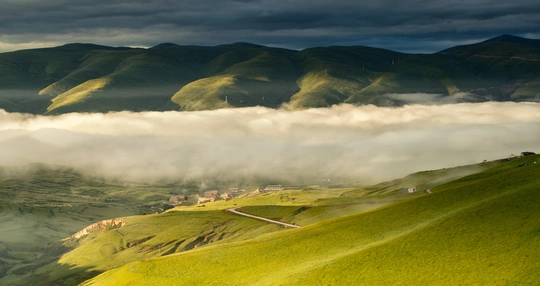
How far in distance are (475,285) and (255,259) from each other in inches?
2353

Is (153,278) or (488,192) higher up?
(488,192)

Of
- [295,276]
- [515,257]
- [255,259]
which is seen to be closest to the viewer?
[515,257]

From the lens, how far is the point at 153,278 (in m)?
137

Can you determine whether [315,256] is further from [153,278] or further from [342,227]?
[153,278]

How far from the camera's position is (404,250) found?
106312 millimetres

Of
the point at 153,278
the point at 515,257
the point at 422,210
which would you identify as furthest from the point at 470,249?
the point at 153,278

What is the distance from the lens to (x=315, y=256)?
125m

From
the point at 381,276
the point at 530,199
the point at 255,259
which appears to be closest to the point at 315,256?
the point at 255,259

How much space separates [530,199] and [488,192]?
24.5 m

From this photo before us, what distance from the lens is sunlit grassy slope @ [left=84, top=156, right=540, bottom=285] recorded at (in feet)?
299

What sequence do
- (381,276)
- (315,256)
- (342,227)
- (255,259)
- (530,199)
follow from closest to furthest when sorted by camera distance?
(381,276), (530,199), (315,256), (255,259), (342,227)

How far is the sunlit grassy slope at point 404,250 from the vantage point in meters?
91.2

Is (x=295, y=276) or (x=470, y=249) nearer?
(x=470, y=249)

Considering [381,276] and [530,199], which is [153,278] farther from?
[530,199]
